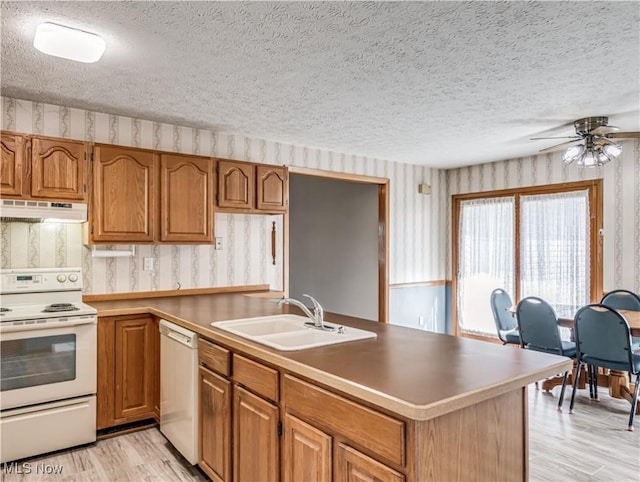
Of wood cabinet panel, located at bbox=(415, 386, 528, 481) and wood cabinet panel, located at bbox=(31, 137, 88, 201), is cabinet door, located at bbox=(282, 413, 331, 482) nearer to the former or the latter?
wood cabinet panel, located at bbox=(415, 386, 528, 481)

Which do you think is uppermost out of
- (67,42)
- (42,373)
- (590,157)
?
(67,42)

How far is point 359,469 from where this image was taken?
144 centimetres

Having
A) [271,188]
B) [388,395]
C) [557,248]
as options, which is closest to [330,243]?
[271,188]

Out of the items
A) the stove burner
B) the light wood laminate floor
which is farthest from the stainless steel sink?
the stove burner

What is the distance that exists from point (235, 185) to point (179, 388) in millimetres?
1847

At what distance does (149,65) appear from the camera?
8.49 feet

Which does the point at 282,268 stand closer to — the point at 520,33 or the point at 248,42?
the point at 248,42

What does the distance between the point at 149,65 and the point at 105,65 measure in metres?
0.26

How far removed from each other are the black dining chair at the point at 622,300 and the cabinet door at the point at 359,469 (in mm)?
3627

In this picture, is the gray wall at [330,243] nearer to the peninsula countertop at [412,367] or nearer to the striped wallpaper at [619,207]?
the striped wallpaper at [619,207]

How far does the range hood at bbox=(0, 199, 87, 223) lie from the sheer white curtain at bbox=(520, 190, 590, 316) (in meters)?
4.75

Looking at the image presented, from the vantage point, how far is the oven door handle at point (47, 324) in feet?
8.58

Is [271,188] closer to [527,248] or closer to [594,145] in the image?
[594,145]

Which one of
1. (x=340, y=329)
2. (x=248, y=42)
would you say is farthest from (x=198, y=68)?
(x=340, y=329)
